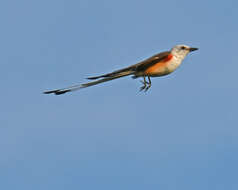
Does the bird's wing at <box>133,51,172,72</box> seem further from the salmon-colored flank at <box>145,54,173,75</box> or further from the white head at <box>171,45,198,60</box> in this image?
the white head at <box>171,45,198,60</box>

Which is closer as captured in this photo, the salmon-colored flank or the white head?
the salmon-colored flank

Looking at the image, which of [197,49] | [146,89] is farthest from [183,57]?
[146,89]

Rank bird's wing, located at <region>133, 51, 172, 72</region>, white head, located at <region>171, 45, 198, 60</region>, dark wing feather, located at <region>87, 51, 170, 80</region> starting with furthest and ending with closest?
white head, located at <region>171, 45, 198, 60</region>, bird's wing, located at <region>133, 51, 172, 72</region>, dark wing feather, located at <region>87, 51, 170, 80</region>

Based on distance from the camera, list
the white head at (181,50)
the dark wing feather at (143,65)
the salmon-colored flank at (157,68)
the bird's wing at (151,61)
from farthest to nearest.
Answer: the white head at (181,50)
the salmon-colored flank at (157,68)
the bird's wing at (151,61)
the dark wing feather at (143,65)

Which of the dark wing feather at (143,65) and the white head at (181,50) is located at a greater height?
the white head at (181,50)

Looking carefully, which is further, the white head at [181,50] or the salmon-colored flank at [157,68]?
the white head at [181,50]

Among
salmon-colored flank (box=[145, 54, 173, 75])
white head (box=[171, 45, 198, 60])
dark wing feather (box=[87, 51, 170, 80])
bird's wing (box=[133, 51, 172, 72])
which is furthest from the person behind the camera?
white head (box=[171, 45, 198, 60])

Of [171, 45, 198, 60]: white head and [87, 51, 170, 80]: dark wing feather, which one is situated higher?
[171, 45, 198, 60]: white head

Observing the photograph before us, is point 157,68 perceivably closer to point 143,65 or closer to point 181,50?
point 143,65

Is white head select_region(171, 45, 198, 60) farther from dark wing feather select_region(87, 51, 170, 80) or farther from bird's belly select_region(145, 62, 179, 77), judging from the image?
bird's belly select_region(145, 62, 179, 77)

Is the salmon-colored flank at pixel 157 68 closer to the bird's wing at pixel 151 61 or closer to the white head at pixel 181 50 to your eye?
the bird's wing at pixel 151 61

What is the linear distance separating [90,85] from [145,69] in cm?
188

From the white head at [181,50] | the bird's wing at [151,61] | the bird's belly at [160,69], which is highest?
the white head at [181,50]

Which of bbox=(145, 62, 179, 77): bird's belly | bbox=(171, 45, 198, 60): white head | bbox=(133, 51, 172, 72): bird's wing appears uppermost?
A: bbox=(171, 45, 198, 60): white head
